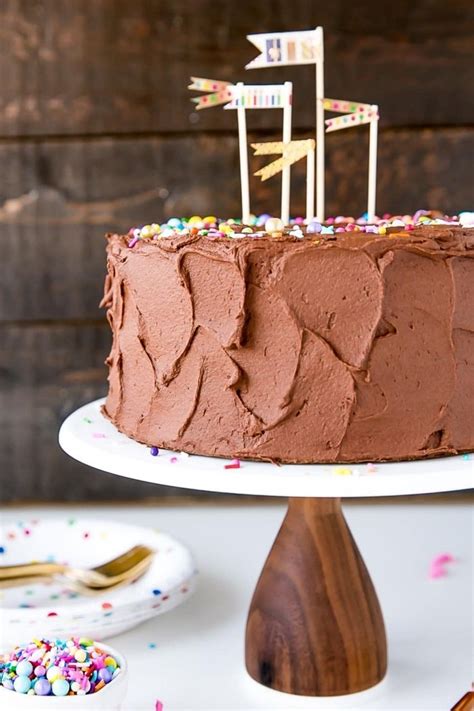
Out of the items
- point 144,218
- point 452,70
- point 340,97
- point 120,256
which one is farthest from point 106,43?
point 120,256

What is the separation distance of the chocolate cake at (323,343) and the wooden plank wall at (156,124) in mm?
887

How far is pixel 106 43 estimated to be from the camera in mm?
1973

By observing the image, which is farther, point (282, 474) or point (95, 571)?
point (95, 571)

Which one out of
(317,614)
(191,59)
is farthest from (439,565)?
(191,59)

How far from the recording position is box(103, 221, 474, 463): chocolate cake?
1.08 m

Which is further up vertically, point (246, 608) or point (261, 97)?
point (261, 97)

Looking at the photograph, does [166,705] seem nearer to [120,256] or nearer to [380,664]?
[380,664]

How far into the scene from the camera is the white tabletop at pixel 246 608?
1.24 metres

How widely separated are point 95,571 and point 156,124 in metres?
0.90

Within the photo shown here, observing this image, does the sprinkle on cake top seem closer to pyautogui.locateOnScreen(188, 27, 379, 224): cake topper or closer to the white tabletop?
pyautogui.locateOnScreen(188, 27, 379, 224): cake topper

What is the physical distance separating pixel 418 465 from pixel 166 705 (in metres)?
0.43

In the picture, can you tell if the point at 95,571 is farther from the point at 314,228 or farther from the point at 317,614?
the point at 314,228

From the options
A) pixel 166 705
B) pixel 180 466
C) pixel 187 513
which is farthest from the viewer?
pixel 187 513

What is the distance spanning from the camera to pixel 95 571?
1.56 m
